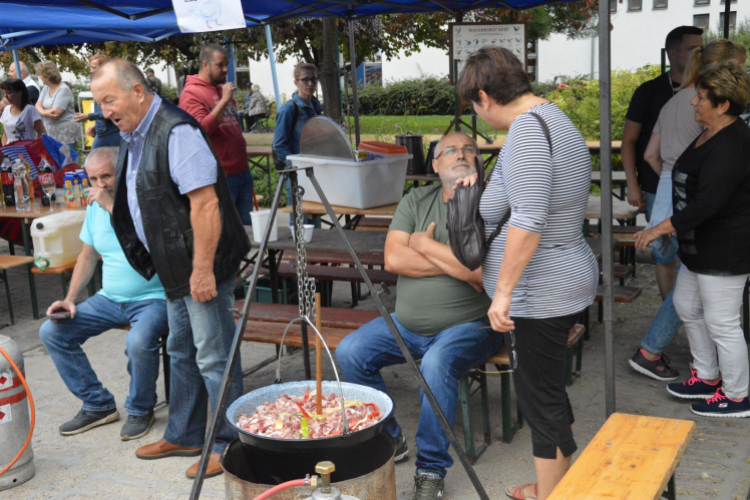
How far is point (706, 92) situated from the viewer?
11.4ft

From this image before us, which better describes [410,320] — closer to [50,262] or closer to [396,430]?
[396,430]

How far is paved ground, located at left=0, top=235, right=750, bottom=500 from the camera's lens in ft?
11.0

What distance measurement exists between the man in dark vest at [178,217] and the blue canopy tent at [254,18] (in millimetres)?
1321

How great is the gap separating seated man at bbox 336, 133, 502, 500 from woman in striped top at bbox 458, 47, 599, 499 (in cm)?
47

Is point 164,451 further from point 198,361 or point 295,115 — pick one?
point 295,115

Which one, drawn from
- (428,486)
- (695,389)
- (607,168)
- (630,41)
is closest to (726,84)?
(607,168)

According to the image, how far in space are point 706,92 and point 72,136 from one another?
741 centimetres

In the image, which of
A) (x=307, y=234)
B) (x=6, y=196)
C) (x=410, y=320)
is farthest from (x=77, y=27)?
(x=410, y=320)

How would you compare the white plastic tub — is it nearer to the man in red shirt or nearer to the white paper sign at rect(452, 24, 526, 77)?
the man in red shirt

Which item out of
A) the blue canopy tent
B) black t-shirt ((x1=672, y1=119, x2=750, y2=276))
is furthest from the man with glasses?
black t-shirt ((x1=672, y1=119, x2=750, y2=276))

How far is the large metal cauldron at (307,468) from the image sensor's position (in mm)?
2508

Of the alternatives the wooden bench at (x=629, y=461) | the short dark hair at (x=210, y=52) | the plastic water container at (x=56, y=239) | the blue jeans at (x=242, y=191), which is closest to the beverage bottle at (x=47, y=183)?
the plastic water container at (x=56, y=239)

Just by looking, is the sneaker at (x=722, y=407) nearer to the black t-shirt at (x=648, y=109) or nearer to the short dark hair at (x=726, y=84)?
the short dark hair at (x=726, y=84)

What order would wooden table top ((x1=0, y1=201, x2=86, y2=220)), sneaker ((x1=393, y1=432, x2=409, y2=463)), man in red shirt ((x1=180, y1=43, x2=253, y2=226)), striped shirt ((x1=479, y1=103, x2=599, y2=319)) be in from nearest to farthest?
striped shirt ((x1=479, y1=103, x2=599, y2=319)) < sneaker ((x1=393, y1=432, x2=409, y2=463)) < wooden table top ((x1=0, y1=201, x2=86, y2=220)) < man in red shirt ((x1=180, y1=43, x2=253, y2=226))
